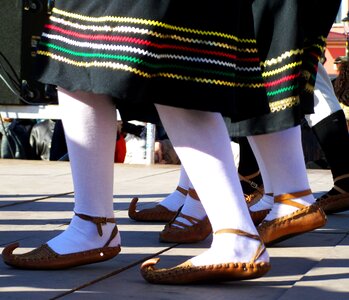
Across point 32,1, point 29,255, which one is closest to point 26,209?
point 29,255

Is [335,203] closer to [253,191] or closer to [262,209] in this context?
[253,191]

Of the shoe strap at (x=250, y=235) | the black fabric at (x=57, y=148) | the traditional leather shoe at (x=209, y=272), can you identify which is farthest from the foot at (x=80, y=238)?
the black fabric at (x=57, y=148)

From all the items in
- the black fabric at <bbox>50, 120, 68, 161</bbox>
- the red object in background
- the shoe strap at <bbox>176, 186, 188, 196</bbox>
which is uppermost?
the shoe strap at <bbox>176, 186, 188, 196</bbox>

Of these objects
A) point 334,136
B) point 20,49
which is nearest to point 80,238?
point 334,136

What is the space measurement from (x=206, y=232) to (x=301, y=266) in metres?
0.53

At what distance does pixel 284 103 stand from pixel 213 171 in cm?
55

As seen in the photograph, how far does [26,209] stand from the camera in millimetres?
4594

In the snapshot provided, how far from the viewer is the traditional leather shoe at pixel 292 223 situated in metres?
3.38

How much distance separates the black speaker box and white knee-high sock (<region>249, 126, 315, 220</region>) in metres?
5.21

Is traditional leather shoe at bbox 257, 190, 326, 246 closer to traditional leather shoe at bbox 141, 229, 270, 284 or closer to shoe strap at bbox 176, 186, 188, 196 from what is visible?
traditional leather shoe at bbox 141, 229, 270, 284

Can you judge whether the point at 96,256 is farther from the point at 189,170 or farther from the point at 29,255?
the point at 189,170

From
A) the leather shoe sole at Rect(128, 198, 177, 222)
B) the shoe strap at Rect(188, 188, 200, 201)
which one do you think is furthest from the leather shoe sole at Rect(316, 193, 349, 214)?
the shoe strap at Rect(188, 188, 200, 201)

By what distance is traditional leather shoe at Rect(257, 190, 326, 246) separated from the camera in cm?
338

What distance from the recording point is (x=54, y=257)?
9.73 ft
